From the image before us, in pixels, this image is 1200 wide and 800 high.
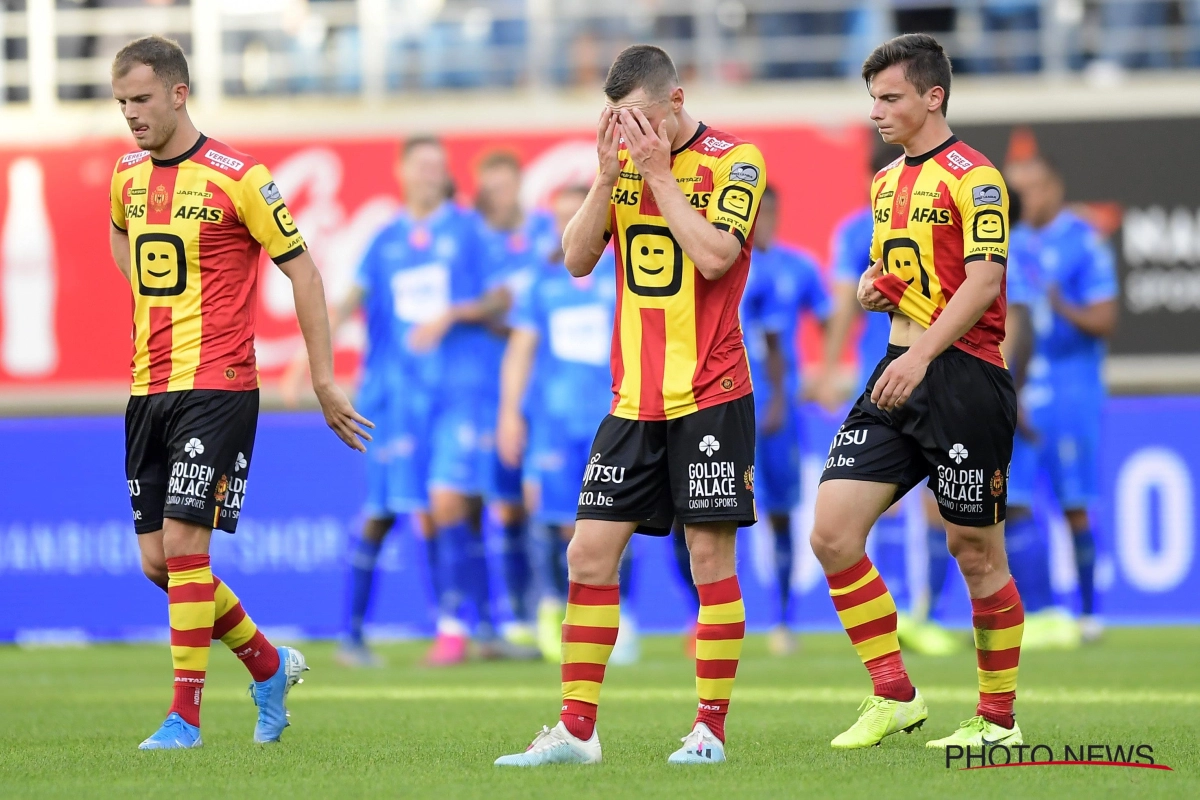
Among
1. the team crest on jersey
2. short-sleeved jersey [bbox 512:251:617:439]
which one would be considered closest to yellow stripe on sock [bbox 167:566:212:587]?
the team crest on jersey

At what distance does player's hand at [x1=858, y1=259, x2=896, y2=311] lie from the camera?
5.96 metres

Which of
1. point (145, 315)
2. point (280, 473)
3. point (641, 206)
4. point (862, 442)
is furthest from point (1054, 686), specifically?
point (280, 473)

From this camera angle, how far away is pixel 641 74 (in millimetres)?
5547

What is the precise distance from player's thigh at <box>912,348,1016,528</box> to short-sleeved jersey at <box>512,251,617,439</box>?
17.5ft

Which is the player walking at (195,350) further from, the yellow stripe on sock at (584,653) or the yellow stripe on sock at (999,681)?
the yellow stripe on sock at (999,681)

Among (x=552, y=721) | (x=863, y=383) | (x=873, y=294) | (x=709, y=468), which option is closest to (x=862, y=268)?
(x=863, y=383)

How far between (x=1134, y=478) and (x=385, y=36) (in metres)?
7.65

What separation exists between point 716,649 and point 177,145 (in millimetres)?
2584

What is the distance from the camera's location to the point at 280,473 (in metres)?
13.3

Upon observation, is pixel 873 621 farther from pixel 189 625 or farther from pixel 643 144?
pixel 189 625

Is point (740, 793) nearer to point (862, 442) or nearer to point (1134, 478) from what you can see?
point (862, 442)

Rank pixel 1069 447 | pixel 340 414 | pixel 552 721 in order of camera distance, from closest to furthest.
→ pixel 340 414 < pixel 552 721 < pixel 1069 447

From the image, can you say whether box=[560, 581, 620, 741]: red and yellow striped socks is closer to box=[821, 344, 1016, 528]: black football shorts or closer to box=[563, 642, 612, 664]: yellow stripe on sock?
box=[563, 642, 612, 664]: yellow stripe on sock

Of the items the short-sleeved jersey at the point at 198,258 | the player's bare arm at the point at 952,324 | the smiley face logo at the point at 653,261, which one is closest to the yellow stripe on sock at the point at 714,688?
the player's bare arm at the point at 952,324
